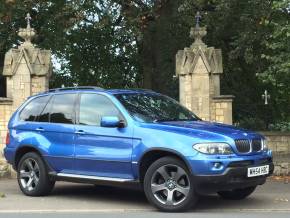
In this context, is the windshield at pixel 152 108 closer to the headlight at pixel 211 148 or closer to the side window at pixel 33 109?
the headlight at pixel 211 148

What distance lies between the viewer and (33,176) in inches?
420

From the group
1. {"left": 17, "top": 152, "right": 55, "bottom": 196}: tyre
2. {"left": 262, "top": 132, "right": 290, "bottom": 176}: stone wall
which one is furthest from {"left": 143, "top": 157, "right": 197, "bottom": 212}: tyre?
{"left": 262, "top": 132, "right": 290, "bottom": 176}: stone wall

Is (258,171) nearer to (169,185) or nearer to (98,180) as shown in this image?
(169,185)

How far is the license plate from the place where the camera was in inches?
346

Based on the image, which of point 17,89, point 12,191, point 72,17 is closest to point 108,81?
point 72,17

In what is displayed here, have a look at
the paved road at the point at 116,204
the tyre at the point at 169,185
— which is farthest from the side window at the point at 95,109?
the paved road at the point at 116,204

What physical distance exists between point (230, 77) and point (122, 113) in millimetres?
18395

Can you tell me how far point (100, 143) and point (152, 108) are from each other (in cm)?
104

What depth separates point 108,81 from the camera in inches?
1092

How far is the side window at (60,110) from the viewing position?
33.7ft

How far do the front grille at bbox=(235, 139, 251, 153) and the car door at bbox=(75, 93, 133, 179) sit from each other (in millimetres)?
1607

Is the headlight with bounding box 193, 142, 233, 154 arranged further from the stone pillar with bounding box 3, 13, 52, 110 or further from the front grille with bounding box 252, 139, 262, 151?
the stone pillar with bounding box 3, 13, 52, 110

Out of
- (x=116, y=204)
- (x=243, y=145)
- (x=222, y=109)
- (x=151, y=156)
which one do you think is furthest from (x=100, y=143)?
(x=222, y=109)

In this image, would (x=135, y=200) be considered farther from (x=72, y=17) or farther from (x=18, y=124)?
(x=72, y=17)
